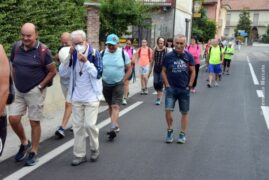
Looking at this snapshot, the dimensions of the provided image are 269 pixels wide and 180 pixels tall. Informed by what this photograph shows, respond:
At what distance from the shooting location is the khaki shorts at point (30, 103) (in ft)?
18.3

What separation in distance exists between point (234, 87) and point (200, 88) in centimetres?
145

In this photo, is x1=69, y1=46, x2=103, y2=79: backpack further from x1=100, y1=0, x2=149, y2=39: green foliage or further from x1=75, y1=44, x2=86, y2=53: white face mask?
x1=100, y1=0, x2=149, y2=39: green foliage

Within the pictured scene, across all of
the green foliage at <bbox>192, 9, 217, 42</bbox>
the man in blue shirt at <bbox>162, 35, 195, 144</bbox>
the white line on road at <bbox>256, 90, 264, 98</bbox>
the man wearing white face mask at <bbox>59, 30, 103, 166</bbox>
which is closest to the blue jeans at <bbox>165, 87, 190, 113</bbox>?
the man in blue shirt at <bbox>162, 35, 195, 144</bbox>

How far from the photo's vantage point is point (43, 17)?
40.7 ft

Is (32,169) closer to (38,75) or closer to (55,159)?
(55,159)

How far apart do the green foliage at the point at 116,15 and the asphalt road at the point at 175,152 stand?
27.8ft

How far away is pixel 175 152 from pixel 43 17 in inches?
286

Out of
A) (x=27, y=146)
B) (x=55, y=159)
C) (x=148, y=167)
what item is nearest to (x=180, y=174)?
(x=148, y=167)

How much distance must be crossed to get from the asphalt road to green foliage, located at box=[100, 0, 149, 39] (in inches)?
334

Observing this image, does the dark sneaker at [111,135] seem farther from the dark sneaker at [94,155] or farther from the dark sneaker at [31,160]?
the dark sneaker at [31,160]

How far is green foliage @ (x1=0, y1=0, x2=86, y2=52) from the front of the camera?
10.7 metres

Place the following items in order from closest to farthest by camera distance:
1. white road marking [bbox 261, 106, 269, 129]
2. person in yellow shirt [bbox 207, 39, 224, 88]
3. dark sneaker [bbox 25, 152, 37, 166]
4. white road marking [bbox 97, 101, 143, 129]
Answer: dark sneaker [bbox 25, 152, 37, 166]
white road marking [bbox 97, 101, 143, 129]
white road marking [bbox 261, 106, 269, 129]
person in yellow shirt [bbox 207, 39, 224, 88]

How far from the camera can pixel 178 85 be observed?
703cm

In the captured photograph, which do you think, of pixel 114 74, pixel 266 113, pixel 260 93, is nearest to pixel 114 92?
pixel 114 74
